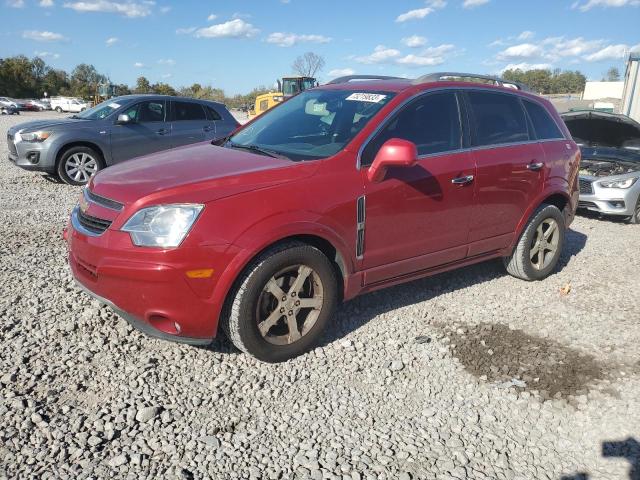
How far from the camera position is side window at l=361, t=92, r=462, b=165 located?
3623 mm

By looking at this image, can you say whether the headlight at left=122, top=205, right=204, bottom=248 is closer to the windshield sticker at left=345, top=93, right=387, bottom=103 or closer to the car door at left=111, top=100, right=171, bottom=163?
the windshield sticker at left=345, top=93, right=387, bottom=103

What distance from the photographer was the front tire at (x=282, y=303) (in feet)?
9.99

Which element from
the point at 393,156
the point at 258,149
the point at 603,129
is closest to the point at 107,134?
the point at 258,149

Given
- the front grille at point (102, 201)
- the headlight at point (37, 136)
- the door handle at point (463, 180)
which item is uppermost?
the headlight at point (37, 136)

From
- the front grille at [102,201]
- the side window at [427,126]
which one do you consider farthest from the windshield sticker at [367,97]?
the front grille at [102,201]

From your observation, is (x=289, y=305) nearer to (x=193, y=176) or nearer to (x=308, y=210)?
(x=308, y=210)

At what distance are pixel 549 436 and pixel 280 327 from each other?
66.5 inches

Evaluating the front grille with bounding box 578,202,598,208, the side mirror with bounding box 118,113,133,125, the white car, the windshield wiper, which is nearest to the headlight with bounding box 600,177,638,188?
the front grille with bounding box 578,202,598,208

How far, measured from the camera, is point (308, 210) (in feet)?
10.4

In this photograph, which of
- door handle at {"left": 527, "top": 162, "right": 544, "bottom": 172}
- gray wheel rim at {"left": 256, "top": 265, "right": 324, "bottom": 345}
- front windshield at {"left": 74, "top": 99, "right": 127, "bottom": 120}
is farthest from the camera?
front windshield at {"left": 74, "top": 99, "right": 127, "bottom": 120}

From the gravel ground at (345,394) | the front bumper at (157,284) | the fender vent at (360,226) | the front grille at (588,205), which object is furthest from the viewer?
the front grille at (588,205)

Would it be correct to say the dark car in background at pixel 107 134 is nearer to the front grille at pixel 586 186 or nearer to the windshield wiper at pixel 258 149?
the windshield wiper at pixel 258 149

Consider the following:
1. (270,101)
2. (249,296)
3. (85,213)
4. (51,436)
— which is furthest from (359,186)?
(270,101)

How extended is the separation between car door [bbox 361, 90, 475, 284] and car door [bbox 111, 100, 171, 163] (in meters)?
6.72
